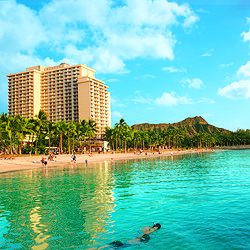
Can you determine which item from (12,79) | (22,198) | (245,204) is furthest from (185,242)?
(12,79)

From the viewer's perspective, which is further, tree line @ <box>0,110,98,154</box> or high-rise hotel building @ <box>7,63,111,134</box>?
high-rise hotel building @ <box>7,63,111,134</box>

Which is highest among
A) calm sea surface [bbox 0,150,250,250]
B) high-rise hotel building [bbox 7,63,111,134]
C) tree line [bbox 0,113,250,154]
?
high-rise hotel building [bbox 7,63,111,134]

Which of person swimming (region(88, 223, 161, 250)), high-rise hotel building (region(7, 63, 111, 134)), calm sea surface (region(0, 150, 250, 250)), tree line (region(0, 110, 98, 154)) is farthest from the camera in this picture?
high-rise hotel building (region(7, 63, 111, 134))

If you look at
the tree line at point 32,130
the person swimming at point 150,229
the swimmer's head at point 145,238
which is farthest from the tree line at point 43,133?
the swimmer's head at point 145,238

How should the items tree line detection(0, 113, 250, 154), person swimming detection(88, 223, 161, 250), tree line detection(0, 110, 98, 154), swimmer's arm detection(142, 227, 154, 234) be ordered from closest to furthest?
person swimming detection(88, 223, 161, 250) → swimmer's arm detection(142, 227, 154, 234) → tree line detection(0, 110, 98, 154) → tree line detection(0, 113, 250, 154)

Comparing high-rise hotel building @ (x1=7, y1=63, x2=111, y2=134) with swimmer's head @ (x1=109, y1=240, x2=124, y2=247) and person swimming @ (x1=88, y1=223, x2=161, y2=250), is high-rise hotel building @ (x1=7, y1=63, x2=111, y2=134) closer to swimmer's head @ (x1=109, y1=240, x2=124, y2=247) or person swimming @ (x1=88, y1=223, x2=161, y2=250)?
person swimming @ (x1=88, y1=223, x2=161, y2=250)

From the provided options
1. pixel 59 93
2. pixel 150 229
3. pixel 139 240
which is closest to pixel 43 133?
pixel 150 229

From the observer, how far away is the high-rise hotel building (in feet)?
518

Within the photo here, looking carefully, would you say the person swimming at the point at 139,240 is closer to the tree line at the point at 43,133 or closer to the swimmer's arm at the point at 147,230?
the swimmer's arm at the point at 147,230

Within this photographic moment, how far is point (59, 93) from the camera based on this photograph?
552ft

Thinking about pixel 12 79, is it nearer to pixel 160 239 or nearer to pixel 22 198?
pixel 22 198

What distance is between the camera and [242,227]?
998 centimetres

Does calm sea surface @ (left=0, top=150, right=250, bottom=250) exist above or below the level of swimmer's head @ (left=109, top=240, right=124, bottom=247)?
below

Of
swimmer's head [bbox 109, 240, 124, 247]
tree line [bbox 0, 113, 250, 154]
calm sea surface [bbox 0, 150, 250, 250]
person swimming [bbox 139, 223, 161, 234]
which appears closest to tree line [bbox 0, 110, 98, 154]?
tree line [bbox 0, 113, 250, 154]
